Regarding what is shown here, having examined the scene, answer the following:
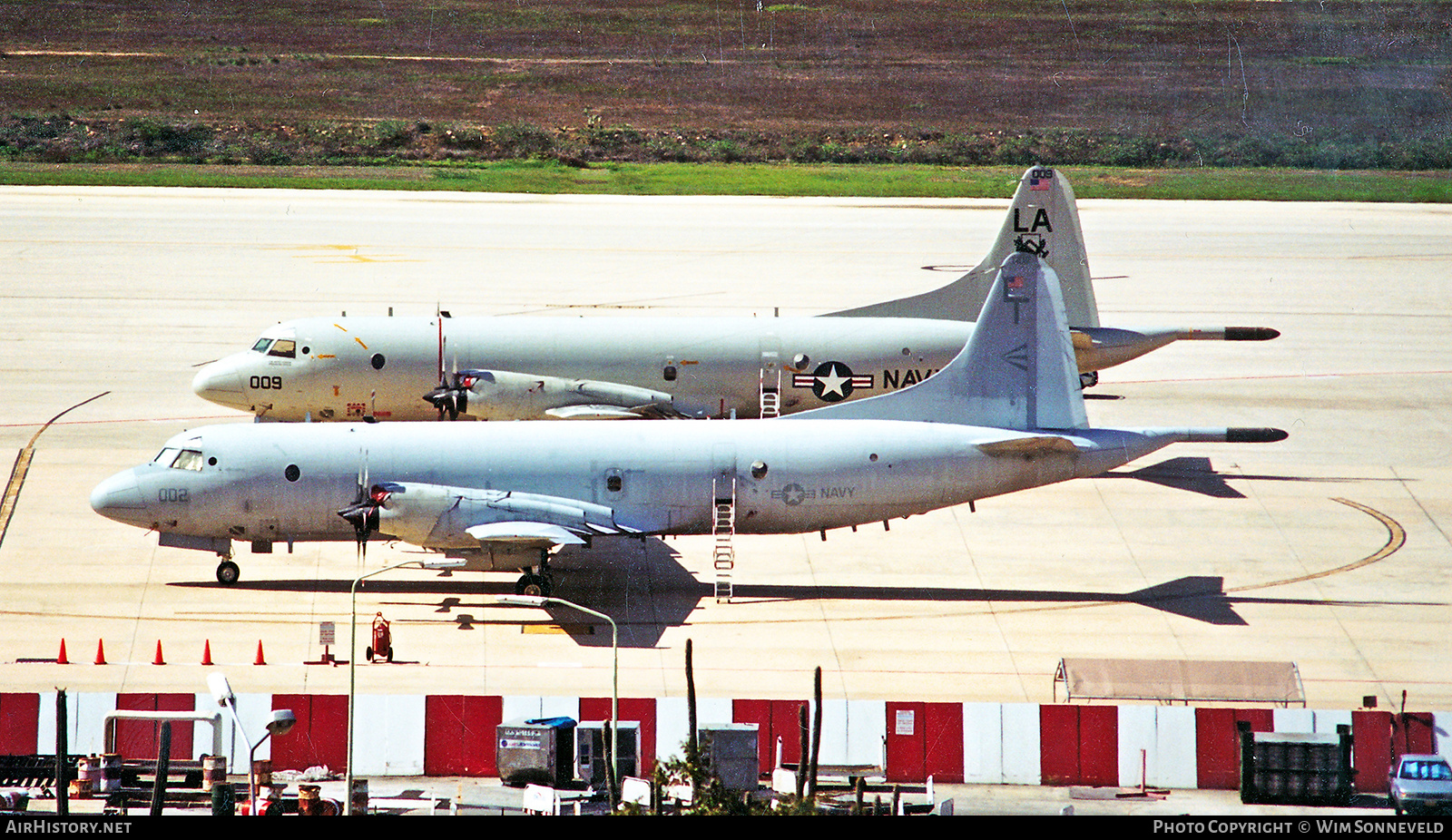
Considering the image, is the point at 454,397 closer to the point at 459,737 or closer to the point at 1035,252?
the point at 459,737

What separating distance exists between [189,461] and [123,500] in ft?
5.67

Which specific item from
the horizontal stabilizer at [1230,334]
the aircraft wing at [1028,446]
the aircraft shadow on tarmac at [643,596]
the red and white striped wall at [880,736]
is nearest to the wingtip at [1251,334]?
the horizontal stabilizer at [1230,334]

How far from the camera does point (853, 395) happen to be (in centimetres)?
4856

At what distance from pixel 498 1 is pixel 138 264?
75.6 m

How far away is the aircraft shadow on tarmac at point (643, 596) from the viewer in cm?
3669

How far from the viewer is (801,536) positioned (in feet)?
141

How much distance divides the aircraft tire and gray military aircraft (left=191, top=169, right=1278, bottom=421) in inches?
360

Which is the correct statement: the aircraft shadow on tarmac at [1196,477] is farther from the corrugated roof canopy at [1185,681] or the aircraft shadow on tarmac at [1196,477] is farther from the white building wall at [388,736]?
the white building wall at [388,736]

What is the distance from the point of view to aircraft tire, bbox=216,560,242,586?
1501 inches

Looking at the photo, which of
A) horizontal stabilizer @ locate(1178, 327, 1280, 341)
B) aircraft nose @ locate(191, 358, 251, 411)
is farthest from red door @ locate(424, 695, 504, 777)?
horizontal stabilizer @ locate(1178, 327, 1280, 341)

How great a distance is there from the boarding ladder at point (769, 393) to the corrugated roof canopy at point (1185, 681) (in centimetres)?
1699

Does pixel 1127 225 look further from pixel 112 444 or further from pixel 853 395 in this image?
pixel 112 444

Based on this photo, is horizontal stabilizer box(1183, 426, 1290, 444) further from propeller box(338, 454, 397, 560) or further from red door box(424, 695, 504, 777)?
propeller box(338, 454, 397, 560)
